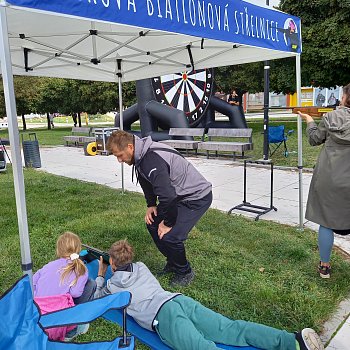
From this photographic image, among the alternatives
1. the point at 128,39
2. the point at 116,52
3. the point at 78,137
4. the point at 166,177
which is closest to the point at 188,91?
the point at 78,137

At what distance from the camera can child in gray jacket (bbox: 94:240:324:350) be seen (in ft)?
7.74

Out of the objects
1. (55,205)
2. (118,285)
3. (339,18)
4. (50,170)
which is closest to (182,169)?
(118,285)

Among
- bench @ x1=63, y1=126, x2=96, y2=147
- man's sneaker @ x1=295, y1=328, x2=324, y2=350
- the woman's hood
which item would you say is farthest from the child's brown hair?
bench @ x1=63, y1=126, x2=96, y2=147

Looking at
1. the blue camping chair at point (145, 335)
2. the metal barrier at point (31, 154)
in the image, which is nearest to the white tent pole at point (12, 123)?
the blue camping chair at point (145, 335)

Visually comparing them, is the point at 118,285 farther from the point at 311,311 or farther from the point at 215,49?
the point at 215,49

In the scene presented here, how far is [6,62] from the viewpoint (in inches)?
91.0

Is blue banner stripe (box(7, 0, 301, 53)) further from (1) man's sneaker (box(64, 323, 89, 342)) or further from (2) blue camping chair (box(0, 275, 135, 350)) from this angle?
(1) man's sneaker (box(64, 323, 89, 342))

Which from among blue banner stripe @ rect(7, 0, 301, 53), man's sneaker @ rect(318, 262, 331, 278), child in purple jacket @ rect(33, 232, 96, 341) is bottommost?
man's sneaker @ rect(318, 262, 331, 278)

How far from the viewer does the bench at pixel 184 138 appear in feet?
41.0

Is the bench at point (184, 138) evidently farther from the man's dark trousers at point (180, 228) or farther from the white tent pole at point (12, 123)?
the white tent pole at point (12, 123)

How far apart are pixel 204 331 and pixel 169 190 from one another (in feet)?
3.59

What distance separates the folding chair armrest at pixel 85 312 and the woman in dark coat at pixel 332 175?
2.16m

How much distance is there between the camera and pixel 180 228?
345 cm

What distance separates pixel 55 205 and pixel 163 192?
13.6ft
